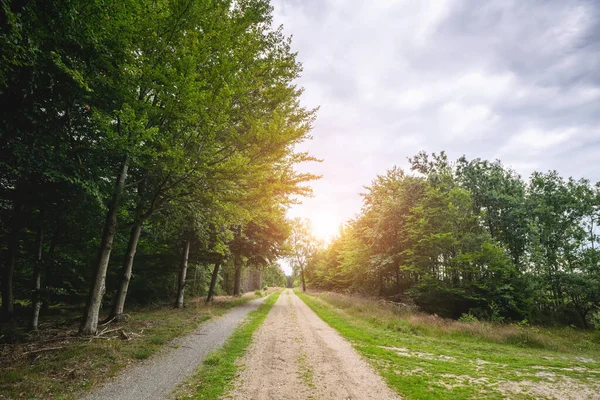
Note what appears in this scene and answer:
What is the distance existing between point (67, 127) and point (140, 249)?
42.3 feet

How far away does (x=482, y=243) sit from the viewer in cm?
1886

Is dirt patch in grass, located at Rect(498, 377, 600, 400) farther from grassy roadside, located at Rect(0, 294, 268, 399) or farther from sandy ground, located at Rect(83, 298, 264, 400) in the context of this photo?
grassy roadside, located at Rect(0, 294, 268, 399)

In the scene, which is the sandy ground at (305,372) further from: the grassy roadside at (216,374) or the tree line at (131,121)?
the tree line at (131,121)

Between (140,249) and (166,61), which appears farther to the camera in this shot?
(140,249)

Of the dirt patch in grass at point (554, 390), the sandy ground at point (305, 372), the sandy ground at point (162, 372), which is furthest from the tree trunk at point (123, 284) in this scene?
the dirt patch in grass at point (554, 390)

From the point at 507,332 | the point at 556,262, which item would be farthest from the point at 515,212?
the point at 507,332

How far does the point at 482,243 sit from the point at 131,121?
22698 millimetres

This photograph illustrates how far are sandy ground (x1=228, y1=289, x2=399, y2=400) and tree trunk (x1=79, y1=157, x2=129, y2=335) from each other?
5.27m

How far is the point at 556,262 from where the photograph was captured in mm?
24375

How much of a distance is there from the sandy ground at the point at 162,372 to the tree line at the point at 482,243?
56.0 ft

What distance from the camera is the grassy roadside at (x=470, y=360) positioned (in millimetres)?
5770

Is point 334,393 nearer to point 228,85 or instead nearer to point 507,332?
point 228,85

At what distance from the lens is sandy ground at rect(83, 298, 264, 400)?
15.5 ft

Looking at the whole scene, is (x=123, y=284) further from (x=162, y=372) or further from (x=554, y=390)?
(x=554, y=390)
